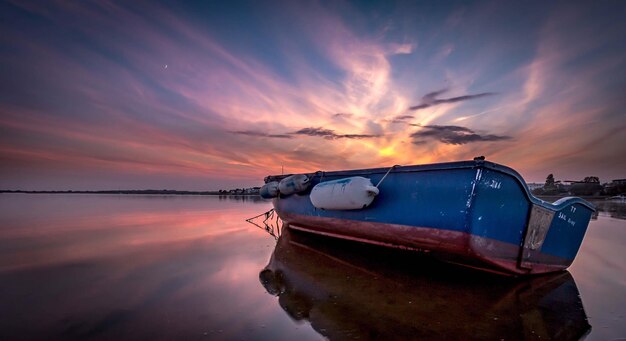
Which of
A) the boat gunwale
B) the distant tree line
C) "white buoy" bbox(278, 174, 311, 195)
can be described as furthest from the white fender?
the distant tree line

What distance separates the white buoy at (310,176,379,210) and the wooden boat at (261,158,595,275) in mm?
23

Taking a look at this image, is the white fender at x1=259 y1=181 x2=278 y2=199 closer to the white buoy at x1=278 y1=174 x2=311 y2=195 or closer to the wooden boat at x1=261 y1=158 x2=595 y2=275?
the white buoy at x1=278 y1=174 x2=311 y2=195

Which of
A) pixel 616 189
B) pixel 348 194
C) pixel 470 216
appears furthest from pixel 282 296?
pixel 616 189

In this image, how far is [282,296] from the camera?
3.39 m

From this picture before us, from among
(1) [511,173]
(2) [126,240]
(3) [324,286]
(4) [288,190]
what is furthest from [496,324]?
(2) [126,240]

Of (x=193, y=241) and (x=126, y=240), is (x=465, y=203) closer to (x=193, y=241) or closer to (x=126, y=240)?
(x=193, y=241)

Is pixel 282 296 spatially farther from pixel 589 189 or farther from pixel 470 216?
pixel 589 189

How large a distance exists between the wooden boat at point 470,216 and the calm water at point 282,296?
374 mm

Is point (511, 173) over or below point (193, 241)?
over

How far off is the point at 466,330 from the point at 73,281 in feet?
15.4

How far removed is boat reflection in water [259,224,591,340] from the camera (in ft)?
8.46

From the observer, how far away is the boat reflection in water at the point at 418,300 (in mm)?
2578

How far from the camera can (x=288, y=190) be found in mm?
7891

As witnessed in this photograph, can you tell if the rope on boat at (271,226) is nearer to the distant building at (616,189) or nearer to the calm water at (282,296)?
the calm water at (282,296)
